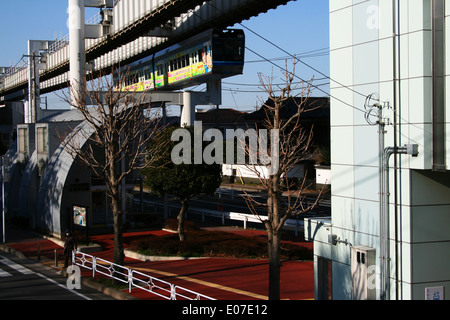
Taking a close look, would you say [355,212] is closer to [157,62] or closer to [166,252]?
[166,252]

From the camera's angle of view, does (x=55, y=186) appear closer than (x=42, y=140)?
Yes

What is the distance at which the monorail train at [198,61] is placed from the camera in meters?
31.9

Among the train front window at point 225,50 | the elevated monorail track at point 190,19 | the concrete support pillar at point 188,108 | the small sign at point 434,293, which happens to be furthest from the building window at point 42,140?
the small sign at point 434,293

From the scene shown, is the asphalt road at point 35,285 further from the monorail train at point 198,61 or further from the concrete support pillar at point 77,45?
the concrete support pillar at point 77,45

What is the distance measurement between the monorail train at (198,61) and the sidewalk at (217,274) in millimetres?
9552

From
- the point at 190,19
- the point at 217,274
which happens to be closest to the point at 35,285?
the point at 217,274

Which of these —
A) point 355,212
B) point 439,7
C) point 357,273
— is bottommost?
point 357,273

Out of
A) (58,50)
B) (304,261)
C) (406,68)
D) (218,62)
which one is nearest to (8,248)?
(304,261)

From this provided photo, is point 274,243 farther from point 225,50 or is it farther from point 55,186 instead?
point 225,50

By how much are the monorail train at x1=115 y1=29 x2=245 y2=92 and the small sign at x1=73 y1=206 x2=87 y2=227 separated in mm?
6973

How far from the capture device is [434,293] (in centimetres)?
1145

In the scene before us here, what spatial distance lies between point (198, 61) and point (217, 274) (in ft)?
59.7

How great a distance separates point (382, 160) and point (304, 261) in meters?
10.4

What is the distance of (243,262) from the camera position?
21.3 metres
